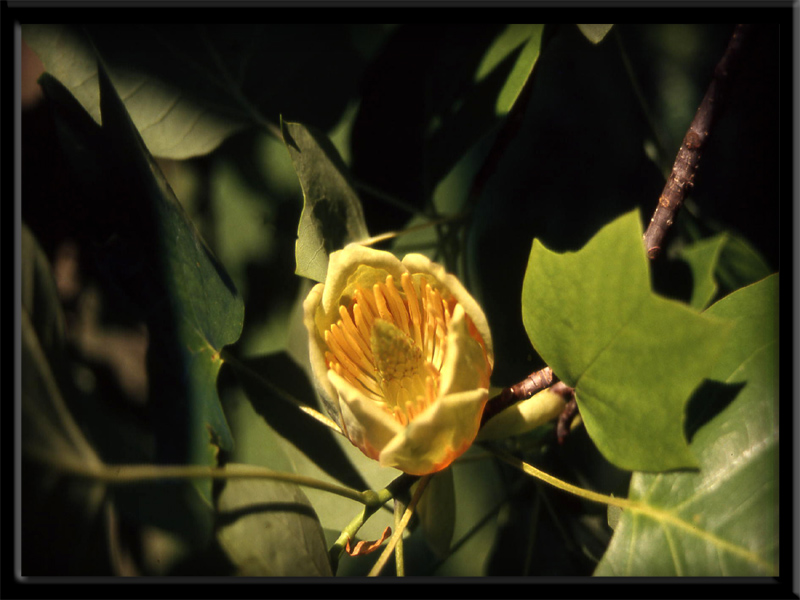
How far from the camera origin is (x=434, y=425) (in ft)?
1.60

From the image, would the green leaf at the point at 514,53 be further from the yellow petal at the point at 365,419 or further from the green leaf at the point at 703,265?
the yellow petal at the point at 365,419

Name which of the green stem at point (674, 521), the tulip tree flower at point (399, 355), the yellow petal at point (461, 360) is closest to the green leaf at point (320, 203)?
the tulip tree flower at point (399, 355)

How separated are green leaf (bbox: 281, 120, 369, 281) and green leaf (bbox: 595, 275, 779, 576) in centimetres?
41

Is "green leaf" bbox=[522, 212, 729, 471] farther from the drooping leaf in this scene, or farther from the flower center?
the drooping leaf

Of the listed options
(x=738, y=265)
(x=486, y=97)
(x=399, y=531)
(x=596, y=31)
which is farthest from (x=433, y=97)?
(x=399, y=531)

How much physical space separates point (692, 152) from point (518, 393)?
0.31 meters

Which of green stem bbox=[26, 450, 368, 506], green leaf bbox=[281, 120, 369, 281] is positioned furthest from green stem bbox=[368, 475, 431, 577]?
green leaf bbox=[281, 120, 369, 281]

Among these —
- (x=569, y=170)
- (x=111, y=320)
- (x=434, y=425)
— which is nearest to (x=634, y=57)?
(x=569, y=170)

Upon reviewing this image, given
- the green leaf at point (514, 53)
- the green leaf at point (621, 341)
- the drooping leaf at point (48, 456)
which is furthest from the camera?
the green leaf at point (514, 53)

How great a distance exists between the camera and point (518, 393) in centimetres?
61

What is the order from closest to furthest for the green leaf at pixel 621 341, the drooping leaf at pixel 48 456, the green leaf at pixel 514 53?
the green leaf at pixel 621 341, the drooping leaf at pixel 48 456, the green leaf at pixel 514 53

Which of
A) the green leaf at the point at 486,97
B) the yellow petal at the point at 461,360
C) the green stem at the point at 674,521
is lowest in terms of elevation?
the green stem at the point at 674,521

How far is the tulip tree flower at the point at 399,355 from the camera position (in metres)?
0.50

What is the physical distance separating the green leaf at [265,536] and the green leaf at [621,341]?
31cm
